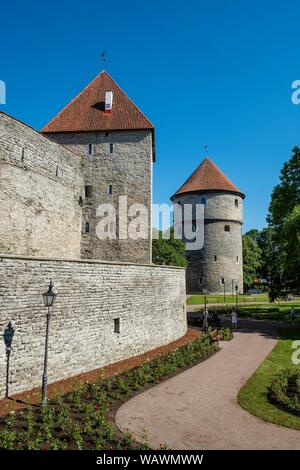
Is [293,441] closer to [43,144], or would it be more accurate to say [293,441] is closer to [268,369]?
[268,369]

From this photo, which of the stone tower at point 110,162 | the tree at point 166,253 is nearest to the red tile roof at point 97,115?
the stone tower at point 110,162

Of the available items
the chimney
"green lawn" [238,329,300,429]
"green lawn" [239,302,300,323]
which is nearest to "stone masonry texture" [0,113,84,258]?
the chimney

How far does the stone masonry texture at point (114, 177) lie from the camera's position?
824 inches

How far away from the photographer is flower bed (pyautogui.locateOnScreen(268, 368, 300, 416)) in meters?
9.27

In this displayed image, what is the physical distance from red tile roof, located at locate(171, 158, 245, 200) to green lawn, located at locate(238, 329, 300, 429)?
30544 millimetres

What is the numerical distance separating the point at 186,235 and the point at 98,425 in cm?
4210

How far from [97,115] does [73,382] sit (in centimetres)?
1641

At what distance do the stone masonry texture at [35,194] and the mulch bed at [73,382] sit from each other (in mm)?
5767

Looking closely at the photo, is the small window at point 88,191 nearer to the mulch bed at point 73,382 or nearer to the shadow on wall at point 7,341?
the mulch bed at point 73,382

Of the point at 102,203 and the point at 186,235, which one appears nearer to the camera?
the point at 102,203

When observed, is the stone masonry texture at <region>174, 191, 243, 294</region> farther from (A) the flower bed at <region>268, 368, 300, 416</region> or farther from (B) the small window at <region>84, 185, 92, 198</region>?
(A) the flower bed at <region>268, 368, 300, 416</region>

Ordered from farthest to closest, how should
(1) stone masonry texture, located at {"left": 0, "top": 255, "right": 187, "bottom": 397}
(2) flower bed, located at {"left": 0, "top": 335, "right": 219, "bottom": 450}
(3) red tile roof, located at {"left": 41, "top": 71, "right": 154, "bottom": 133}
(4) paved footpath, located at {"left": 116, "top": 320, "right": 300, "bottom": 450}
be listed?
A: (3) red tile roof, located at {"left": 41, "top": 71, "right": 154, "bottom": 133} < (1) stone masonry texture, located at {"left": 0, "top": 255, "right": 187, "bottom": 397} < (4) paved footpath, located at {"left": 116, "top": 320, "right": 300, "bottom": 450} < (2) flower bed, located at {"left": 0, "top": 335, "right": 219, "bottom": 450}

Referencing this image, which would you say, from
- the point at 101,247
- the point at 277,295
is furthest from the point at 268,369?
the point at 277,295

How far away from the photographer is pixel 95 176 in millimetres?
21328
